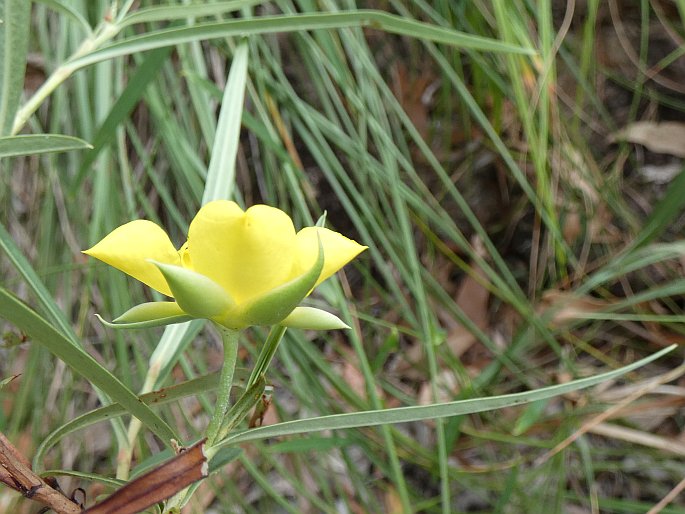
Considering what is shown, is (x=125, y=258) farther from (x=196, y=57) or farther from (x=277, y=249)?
(x=196, y=57)

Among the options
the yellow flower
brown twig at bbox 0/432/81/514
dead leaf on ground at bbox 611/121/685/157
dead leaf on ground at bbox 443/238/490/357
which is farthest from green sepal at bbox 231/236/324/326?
dead leaf on ground at bbox 611/121/685/157

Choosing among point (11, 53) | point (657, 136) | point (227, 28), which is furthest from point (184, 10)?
point (657, 136)

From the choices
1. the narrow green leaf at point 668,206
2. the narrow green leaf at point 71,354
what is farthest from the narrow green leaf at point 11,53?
the narrow green leaf at point 668,206

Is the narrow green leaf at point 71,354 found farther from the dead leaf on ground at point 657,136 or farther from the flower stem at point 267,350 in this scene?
the dead leaf on ground at point 657,136

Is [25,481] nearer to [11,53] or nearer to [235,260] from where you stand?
[235,260]

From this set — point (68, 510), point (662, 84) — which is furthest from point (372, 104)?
point (68, 510)
